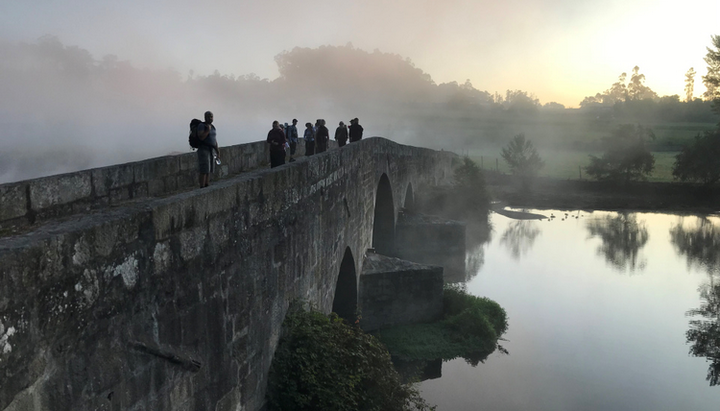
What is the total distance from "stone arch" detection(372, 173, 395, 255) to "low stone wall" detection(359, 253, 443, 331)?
5.48m

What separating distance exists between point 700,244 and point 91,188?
26.4 meters

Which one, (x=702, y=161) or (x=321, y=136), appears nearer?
(x=321, y=136)

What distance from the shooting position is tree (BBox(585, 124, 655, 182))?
40375 millimetres

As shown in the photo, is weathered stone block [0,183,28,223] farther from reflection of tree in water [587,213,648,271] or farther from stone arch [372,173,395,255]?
reflection of tree in water [587,213,648,271]

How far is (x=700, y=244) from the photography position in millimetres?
25297

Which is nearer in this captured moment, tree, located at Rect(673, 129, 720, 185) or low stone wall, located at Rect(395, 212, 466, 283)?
low stone wall, located at Rect(395, 212, 466, 283)

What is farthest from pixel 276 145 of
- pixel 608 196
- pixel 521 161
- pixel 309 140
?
pixel 521 161

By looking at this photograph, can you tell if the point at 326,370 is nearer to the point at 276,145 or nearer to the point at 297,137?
the point at 276,145

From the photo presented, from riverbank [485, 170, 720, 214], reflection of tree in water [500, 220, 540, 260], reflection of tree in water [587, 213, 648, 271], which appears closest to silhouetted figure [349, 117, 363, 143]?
reflection of tree in water [500, 220, 540, 260]

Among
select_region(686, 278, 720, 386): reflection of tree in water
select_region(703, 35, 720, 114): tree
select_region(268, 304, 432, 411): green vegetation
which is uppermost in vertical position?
select_region(703, 35, 720, 114): tree

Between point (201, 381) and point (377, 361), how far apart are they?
3.64m

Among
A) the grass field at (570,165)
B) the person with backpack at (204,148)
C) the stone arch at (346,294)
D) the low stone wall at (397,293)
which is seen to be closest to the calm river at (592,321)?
the low stone wall at (397,293)

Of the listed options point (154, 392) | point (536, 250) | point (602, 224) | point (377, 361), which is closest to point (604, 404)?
point (377, 361)

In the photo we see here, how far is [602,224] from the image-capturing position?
31047mm
